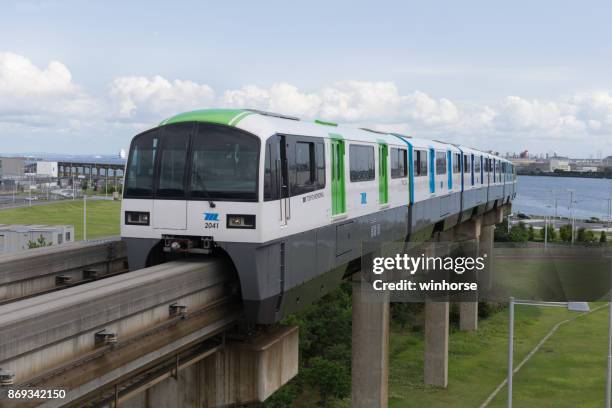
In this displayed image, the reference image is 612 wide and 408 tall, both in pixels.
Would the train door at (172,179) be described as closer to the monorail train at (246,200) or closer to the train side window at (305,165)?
the monorail train at (246,200)

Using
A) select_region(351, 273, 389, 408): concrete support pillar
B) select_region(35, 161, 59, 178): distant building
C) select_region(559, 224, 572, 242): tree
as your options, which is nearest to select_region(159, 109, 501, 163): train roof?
select_region(351, 273, 389, 408): concrete support pillar

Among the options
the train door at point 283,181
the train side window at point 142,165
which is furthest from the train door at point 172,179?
the train door at point 283,181

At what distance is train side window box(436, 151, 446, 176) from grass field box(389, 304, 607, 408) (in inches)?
535

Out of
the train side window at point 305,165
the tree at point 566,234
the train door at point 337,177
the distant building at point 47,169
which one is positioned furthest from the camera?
the distant building at point 47,169

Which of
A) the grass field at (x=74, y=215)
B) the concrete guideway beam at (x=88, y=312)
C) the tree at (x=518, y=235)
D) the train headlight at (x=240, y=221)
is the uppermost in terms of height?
the train headlight at (x=240, y=221)

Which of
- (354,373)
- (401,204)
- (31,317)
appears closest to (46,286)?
(31,317)

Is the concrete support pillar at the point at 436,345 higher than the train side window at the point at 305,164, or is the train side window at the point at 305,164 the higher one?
the train side window at the point at 305,164

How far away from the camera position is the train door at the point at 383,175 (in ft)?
64.7

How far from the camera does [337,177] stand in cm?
1584

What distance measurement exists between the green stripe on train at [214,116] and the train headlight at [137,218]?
156 centimetres

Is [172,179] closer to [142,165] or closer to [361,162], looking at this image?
[142,165]

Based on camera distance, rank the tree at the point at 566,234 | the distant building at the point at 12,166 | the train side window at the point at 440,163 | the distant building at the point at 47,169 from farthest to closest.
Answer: the distant building at the point at 12,166 → the distant building at the point at 47,169 → the tree at the point at 566,234 → the train side window at the point at 440,163

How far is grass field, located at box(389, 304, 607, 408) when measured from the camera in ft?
128

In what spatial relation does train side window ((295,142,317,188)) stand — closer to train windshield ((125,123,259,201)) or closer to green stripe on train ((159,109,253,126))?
green stripe on train ((159,109,253,126))
